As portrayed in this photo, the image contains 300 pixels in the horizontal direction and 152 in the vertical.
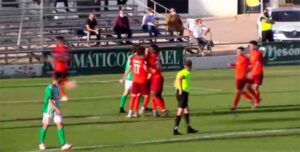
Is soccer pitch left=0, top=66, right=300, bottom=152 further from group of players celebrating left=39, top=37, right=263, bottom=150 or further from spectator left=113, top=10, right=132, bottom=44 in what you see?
spectator left=113, top=10, right=132, bottom=44

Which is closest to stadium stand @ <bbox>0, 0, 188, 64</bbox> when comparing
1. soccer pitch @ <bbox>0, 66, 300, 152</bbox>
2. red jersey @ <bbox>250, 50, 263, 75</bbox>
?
soccer pitch @ <bbox>0, 66, 300, 152</bbox>

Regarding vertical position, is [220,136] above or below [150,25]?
below

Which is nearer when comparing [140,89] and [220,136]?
[220,136]

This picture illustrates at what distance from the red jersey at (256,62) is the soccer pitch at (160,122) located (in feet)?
3.28

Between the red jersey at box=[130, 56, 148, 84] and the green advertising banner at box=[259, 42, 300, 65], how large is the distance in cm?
2106

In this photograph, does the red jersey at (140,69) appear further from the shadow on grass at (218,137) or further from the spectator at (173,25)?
the spectator at (173,25)

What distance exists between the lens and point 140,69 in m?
24.0

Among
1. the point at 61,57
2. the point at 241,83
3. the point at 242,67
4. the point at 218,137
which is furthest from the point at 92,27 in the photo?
the point at 218,137

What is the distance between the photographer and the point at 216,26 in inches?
2339

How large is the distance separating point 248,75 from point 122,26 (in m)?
17.8

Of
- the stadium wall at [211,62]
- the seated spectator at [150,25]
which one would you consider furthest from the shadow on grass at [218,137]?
the seated spectator at [150,25]

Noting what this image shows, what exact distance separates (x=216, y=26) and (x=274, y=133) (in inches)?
1523

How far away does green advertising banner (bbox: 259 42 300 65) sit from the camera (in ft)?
146

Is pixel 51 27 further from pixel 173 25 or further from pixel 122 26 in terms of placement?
pixel 173 25
